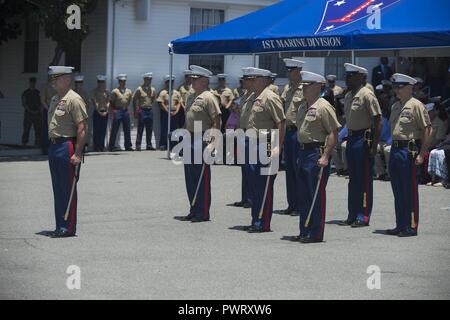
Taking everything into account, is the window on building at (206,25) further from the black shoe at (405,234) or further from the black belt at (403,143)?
the black shoe at (405,234)

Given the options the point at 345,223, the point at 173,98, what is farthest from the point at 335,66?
the point at 345,223

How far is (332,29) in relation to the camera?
61.9 ft

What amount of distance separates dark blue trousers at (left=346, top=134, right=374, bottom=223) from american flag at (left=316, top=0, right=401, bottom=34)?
5635mm

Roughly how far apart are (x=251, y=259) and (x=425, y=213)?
16.4 ft

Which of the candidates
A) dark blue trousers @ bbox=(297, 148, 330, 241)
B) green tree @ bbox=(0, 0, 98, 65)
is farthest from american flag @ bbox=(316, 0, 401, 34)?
green tree @ bbox=(0, 0, 98, 65)

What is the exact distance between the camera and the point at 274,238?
41.1 feet

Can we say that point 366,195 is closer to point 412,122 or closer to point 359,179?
point 359,179

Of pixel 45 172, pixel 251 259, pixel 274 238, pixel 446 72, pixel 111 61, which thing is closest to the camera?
pixel 251 259

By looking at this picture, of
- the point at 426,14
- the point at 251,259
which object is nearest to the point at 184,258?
the point at 251,259

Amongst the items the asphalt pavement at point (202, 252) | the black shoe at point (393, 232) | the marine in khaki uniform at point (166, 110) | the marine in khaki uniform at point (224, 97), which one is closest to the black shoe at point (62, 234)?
the asphalt pavement at point (202, 252)

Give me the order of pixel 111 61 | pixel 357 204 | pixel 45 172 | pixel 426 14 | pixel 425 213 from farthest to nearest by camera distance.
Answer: pixel 111 61
pixel 45 172
pixel 426 14
pixel 425 213
pixel 357 204

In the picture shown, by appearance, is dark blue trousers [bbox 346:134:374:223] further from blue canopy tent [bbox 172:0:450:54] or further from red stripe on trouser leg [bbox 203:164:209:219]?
blue canopy tent [bbox 172:0:450:54]

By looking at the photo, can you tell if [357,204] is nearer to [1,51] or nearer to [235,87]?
[235,87]
